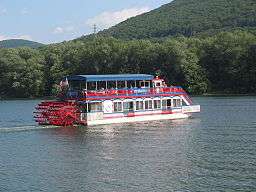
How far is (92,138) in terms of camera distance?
51688mm

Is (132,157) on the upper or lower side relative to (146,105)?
lower

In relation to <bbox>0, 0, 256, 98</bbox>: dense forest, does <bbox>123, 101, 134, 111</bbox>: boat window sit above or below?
below

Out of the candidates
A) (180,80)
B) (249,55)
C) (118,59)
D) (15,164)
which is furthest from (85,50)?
(15,164)

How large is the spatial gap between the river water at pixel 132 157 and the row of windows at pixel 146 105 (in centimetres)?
350

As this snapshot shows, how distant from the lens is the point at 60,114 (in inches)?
2400

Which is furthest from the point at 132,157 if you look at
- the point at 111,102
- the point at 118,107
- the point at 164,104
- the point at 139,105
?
the point at 164,104

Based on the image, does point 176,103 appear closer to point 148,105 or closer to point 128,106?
point 148,105

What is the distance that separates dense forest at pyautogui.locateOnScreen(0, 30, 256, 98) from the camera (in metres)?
127

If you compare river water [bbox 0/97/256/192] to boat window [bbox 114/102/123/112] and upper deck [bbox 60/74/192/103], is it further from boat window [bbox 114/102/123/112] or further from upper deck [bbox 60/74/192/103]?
upper deck [bbox 60/74/192/103]

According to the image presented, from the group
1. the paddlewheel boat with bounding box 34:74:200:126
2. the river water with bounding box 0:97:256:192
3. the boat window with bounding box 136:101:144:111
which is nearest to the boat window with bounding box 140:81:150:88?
the paddlewheel boat with bounding box 34:74:200:126

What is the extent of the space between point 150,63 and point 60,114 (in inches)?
2948

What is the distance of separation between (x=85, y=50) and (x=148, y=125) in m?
79.8

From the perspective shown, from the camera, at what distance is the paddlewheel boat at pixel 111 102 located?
61875 mm

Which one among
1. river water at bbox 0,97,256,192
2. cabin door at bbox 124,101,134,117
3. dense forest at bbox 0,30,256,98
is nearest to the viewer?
river water at bbox 0,97,256,192
